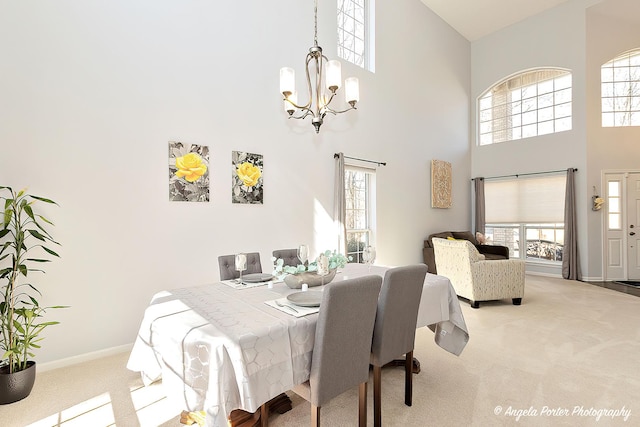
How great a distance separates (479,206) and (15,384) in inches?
308

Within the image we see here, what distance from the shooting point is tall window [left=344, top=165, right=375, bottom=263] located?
510 cm

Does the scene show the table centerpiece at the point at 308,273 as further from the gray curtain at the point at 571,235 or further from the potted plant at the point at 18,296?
the gray curtain at the point at 571,235

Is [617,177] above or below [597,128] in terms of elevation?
below

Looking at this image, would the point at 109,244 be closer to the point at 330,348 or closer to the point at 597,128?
the point at 330,348

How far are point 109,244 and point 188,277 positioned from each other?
0.80 metres

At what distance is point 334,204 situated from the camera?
15.4ft

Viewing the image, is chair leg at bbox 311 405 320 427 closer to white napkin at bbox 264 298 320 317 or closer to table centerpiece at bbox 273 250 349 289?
white napkin at bbox 264 298 320 317

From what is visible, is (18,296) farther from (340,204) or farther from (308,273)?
(340,204)

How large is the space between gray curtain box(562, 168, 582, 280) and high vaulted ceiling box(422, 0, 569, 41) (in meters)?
3.35

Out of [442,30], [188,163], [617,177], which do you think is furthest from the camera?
[442,30]

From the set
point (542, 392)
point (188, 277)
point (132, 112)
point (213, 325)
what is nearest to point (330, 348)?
point (213, 325)

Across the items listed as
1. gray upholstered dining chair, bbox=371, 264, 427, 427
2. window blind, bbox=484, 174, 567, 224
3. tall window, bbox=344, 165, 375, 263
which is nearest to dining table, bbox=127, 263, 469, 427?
gray upholstered dining chair, bbox=371, 264, 427, 427

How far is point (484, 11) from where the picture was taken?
6539 millimetres

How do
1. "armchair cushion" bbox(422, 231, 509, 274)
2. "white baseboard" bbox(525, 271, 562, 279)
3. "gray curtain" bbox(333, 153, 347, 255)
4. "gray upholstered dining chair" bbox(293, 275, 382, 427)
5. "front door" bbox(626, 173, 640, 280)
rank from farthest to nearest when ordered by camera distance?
"white baseboard" bbox(525, 271, 562, 279)
"front door" bbox(626, 173, 640, 280)
"armchair cushion" bbox(422, 231, 509, 274)
"gray curtain" bbox(333, 153, 347, 255)
"gray upholstered dining chair" bbox(293, 275, 382, 427)
